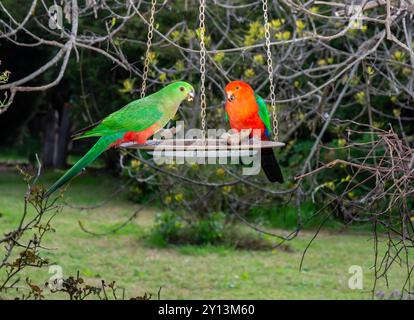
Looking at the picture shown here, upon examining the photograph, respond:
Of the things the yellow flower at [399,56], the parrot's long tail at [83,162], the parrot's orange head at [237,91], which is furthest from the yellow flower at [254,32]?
the parrot's long tail at [83,162]

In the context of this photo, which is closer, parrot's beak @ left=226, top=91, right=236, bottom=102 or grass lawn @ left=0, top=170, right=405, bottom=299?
parrot's beak @ left=226, top=91, right=236, bottom=102

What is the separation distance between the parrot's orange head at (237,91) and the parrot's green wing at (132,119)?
510 mm

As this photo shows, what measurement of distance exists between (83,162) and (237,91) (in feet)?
3.32

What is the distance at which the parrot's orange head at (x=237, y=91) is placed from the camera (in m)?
3.67

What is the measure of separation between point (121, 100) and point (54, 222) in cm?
257

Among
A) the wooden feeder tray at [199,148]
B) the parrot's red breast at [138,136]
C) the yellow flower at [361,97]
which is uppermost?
the yellow flower at [361,97]

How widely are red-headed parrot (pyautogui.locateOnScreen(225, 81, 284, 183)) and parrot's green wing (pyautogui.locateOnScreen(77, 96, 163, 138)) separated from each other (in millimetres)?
518

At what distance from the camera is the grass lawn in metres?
6.83

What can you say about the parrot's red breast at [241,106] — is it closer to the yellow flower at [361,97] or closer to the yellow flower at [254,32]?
the yellow flower at [254,32]

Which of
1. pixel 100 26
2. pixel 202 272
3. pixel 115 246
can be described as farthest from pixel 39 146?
pixel 202 272

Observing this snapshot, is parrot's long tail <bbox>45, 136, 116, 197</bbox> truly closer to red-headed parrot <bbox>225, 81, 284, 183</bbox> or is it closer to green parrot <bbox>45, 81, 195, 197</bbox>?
green parrot <bbox>45, 81, 195, 197</bbox>

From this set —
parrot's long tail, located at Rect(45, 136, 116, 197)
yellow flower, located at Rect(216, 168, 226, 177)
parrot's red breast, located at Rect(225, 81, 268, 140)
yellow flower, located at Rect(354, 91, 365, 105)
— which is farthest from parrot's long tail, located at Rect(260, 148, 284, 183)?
yellow flower, located at Rect(216, 168, 226, 177)

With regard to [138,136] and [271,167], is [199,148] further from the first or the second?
[271,167]

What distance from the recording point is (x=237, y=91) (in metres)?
3.72
